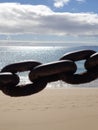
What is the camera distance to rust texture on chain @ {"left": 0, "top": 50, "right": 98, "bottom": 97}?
2.09 metres

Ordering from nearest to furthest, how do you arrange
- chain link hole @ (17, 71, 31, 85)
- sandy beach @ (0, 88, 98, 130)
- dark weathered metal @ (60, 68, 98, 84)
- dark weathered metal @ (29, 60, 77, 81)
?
dark weathered metal @ (29, 60, 77, 81) < dark weathered metal @ (60, 68, 98, 84) < chain link hole @ (17, 71, 31, 85) < sandy beach @ (0, 88, 98, 130)

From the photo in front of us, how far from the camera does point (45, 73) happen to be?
2.08 metres

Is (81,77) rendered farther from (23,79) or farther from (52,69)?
(23,79)

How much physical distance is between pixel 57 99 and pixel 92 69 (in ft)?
22.7

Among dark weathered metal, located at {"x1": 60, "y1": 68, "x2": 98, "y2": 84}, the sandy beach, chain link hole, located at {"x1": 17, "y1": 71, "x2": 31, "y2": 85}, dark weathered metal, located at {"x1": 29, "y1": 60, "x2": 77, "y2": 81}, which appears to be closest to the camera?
dark weathered metal, located at {"x1": 29, "y1": 60, "x2": 77, "y2": 81}

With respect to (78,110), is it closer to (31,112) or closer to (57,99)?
(31,112)

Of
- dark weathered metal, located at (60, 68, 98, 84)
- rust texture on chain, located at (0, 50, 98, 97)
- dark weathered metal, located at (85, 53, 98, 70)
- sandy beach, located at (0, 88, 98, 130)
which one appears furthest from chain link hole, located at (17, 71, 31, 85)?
sandy beach, located at (0, 88, 98, 130)

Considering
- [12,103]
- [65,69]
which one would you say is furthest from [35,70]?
[12,103]

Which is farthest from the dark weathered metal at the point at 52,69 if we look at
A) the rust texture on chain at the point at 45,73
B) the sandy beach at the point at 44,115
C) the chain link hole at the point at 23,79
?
the sandy beach at the point at 44,115

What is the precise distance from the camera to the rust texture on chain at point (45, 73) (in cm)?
209

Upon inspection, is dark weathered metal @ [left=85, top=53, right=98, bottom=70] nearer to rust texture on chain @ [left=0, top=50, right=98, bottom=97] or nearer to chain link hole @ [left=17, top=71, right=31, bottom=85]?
rust texture on chain @ [left=0, top=50, right=98, bottom=97]

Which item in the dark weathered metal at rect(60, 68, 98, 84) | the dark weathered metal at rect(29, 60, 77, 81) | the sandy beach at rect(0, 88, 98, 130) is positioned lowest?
the sandy beach at rect(0, 88, 98, 130)

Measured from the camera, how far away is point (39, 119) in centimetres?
608

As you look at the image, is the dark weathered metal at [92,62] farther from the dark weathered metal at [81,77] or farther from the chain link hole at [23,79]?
the chain link hole at [23,79]
